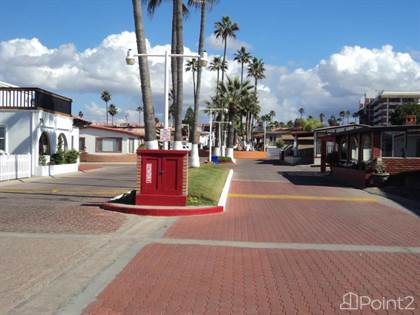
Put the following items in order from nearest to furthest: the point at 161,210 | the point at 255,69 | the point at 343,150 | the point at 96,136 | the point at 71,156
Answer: the point at 161,210
the point at 71,156
the point at 343,150
the point at 96,136
the point at 255,69

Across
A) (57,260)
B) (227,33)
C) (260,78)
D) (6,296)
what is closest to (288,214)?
(57,260)

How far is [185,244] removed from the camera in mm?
9258

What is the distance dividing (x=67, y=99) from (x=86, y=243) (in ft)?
75.6

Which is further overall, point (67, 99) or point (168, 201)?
point (67, 99)

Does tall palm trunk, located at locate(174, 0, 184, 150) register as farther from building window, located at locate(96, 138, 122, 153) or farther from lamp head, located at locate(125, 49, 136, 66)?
building window, located at locate(96, 138, 122, 153)

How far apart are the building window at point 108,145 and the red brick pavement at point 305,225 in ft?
138

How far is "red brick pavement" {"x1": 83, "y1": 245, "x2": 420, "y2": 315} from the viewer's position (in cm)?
571

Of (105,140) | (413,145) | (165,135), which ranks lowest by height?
(413,145)

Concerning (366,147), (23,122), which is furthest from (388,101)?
(23,122)

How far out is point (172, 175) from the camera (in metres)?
13.7

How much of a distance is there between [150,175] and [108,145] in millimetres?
44322

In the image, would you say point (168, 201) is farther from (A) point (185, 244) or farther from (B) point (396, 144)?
(B) point (396, 144)

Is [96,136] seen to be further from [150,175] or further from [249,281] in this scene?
[249,281]

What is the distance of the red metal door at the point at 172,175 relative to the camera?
13719 millimetres
